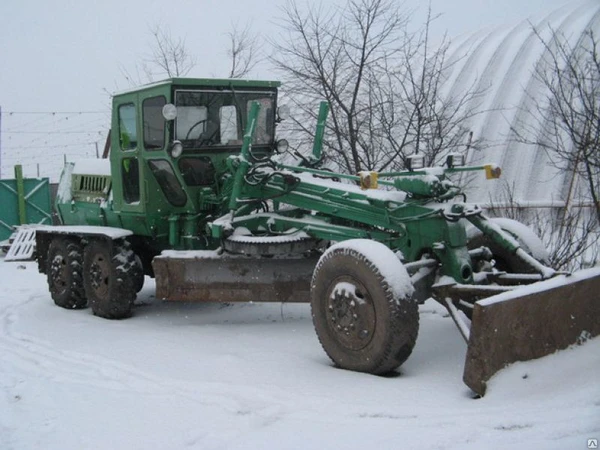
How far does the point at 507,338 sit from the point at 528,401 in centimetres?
44

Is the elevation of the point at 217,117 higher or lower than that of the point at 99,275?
higher

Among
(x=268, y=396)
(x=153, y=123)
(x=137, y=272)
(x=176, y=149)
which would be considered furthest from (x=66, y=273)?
(x=268, y=396)

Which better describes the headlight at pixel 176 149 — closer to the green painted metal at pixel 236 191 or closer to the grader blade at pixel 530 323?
the green painted metal at pixel 236 191

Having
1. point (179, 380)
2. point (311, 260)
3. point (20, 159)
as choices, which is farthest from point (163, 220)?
point (20, 159)

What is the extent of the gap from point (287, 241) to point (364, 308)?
5.64 ft

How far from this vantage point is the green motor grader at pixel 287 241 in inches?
197

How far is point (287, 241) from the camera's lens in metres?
6.77

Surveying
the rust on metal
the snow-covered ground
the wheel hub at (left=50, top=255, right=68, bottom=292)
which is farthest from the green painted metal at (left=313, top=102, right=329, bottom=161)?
the wheel hub at (left=50, top=255, right=68, bottom=292)

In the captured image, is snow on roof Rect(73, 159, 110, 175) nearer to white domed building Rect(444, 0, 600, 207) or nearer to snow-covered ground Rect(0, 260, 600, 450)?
snow-covered ground Rect(0, 260, 600, 450)

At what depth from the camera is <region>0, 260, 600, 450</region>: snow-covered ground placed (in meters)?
4.03

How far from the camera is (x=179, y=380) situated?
5.43 m

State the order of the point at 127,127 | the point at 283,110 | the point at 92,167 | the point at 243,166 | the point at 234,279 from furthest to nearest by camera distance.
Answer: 1. the point at 92,167
2. the point at 127,127
3. the point at 283,110
4. the point at 243,166
5. the point at 234,279

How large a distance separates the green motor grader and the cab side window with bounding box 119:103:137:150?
0.9 inches

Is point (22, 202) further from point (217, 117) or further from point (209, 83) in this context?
point (209, 83)
